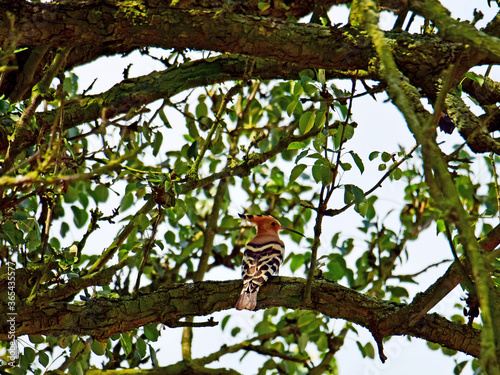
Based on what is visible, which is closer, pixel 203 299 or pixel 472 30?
pixel 472 30

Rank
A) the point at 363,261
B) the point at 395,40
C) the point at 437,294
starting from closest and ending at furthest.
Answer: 1. the point at 437,294
2. the point at 395,40
3. the point at 363,261

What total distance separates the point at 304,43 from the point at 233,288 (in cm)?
151

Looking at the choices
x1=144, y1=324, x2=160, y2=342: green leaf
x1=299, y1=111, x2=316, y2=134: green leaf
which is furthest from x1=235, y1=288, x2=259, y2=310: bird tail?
x1=299, y1=111, x2=316, y2=134: green leaf

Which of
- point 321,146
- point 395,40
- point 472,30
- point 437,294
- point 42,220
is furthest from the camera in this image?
point 42,220

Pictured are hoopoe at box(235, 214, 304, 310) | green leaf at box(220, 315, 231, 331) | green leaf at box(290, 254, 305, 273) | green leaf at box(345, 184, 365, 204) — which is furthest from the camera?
green leaf at box(220, 315, 231, 331)

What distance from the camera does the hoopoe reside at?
368 centimetres

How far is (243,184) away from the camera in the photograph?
5844 millimetres

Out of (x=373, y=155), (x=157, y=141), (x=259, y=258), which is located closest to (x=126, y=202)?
(x=157, y=141)

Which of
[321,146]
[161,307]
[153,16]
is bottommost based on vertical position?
[161,307]

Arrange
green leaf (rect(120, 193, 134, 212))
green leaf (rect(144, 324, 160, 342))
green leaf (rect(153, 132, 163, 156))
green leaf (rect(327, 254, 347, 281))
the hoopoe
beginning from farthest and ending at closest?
1. green leaf (rect(327, 254, 347, 281))
2. green leaf (rect(120, 193, 134, 212))
3. green leaf (rect(153, 132, 163, 156))
4. the hoopoe
5. green leaf (rect(144, 324, 160, 342))

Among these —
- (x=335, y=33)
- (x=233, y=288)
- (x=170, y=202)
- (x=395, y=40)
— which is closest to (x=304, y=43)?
(x=335, y=33)

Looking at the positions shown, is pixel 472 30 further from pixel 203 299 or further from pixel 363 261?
pixel 363 261

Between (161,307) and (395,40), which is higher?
(395,40)

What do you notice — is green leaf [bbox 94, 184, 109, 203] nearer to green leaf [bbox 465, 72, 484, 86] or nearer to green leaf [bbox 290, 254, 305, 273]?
green leaf [bbox 290, 254, 305, 273]
